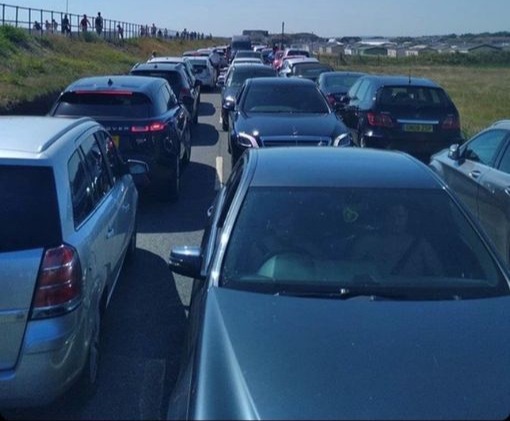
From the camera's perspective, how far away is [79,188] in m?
5.76

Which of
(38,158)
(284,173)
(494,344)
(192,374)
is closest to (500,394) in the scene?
(494,344)

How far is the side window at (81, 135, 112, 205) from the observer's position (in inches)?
253

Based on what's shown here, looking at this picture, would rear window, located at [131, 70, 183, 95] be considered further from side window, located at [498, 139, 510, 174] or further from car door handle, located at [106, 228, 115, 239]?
car door handle, located at [106, 228, 115, 239]

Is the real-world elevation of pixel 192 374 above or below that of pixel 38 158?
below

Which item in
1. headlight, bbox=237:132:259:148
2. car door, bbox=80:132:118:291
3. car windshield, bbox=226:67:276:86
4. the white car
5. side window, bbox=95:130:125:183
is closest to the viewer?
car door, bbox=80:132:118:291

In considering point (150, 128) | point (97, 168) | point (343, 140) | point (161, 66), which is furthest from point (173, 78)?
point (97, 168)

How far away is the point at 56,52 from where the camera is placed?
45781 millimetres

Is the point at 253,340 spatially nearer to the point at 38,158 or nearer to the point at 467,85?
the point at 38,158

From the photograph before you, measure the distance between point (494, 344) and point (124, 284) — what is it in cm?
468

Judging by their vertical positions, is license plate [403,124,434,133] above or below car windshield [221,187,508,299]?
below

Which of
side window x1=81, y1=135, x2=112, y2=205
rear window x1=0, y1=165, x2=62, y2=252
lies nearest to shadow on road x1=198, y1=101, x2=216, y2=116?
side window x1=81, y1=135, x2=112, y2=205

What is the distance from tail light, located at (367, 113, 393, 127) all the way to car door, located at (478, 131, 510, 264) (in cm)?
687

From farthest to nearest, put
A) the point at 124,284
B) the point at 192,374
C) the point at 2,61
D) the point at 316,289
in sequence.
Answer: the point at 2,61 < the point at 124,284 < the point at 316,289 < the point at 192,374

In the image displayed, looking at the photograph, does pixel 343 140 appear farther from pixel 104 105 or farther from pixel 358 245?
pixel 358 245
